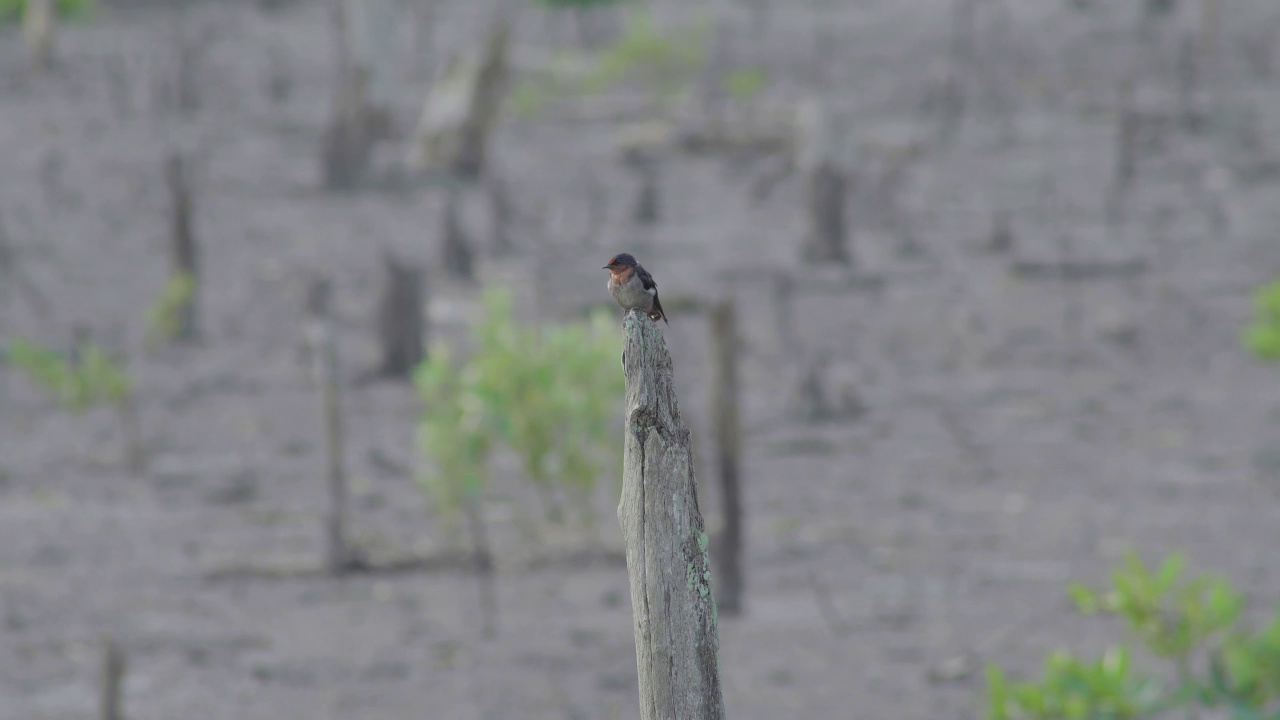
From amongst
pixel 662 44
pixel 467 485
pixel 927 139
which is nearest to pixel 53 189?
pixel 662 44

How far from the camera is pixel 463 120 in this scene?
2416 cm

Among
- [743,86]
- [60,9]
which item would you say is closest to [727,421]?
[743,86]

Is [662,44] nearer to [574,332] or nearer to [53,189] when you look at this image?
[53,189]

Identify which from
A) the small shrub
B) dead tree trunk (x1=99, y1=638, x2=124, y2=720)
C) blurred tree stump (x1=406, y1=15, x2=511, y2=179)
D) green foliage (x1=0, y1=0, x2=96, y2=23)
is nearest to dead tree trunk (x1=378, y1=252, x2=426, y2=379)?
the small shrub

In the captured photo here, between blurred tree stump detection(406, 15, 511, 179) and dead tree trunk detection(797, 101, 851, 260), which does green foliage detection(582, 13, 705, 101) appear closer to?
blurred tree stump detection(406, 15, 511, 179)

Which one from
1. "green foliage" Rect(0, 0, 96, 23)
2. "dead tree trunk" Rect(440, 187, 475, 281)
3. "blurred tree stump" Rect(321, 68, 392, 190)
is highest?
"green foliage" Rect(0, 0, 96, 23)

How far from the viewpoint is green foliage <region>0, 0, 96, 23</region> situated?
102 feet

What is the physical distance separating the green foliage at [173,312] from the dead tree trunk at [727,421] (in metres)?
7.76

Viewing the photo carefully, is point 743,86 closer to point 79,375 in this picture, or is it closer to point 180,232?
point 180,232

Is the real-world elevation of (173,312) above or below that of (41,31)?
below

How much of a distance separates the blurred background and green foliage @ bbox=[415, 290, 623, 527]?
3 cm

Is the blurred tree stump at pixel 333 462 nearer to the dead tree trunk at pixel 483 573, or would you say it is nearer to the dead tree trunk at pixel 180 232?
the dead tree trunk at pixel 483 573

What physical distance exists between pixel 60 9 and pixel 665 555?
1212 inches

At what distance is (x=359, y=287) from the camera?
63.1ft
